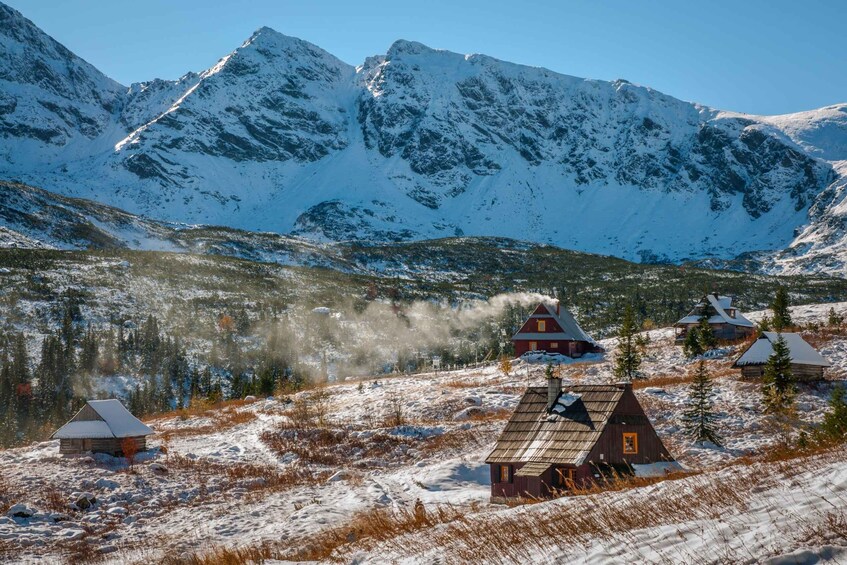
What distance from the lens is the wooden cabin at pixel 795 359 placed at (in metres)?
48.9

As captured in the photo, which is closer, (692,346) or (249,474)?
(249,474)

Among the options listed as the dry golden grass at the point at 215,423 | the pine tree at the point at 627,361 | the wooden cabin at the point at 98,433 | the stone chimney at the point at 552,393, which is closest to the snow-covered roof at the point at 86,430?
the wooden cabin at the point at 98,433

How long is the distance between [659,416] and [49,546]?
31.3 meters

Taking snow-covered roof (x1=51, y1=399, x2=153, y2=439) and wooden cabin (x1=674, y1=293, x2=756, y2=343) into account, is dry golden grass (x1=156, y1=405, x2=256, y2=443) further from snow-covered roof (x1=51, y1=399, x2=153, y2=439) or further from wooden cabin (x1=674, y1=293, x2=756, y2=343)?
wooden cabin (x1=674, y1=293, x2=756, y2=343)

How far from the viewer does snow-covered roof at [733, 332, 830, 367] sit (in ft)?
161

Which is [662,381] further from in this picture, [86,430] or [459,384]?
[86,430]

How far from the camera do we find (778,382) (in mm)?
43875

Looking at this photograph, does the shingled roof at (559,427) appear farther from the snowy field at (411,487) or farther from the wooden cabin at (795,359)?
the wooden cabin at (795,359)

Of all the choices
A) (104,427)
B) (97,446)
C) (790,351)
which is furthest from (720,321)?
(97,446)

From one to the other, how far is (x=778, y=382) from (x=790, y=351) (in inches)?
231

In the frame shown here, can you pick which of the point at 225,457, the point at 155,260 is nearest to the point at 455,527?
the point at 225,457

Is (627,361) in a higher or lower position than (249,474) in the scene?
higher

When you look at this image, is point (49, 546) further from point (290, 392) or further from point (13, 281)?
point (13, 281)

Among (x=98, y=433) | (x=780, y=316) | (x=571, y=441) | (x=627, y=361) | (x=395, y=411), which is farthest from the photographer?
(x=780, y=316)
